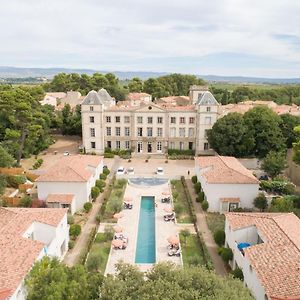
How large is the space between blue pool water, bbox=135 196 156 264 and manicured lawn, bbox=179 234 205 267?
224 cm

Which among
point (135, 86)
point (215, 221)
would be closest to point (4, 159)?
point (215, 221)

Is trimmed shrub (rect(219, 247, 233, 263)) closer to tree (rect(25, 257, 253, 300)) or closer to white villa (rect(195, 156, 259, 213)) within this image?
tree (rect(25, 257, 253, 300))

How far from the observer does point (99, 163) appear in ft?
143

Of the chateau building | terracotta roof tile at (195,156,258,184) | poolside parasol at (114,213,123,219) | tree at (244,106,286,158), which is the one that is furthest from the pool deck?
the chateau building

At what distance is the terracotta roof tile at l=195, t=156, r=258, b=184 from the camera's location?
1398 inches

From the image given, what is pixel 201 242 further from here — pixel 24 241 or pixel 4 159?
pixel 4 159

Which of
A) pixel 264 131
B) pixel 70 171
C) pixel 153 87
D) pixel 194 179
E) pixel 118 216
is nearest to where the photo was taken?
pixel 118 216

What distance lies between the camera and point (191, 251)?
1105 inches

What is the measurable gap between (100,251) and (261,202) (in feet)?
51.6

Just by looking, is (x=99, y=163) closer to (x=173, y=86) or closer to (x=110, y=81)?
(x=110, y=81)

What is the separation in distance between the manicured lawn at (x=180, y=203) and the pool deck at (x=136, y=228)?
37.7 inches

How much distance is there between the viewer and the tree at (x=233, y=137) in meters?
50.7

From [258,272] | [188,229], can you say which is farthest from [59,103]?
[258,272]

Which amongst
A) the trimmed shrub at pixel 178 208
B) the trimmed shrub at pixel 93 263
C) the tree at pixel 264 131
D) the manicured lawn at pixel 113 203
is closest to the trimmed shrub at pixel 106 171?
the manicured lawn at pixel 113 203
